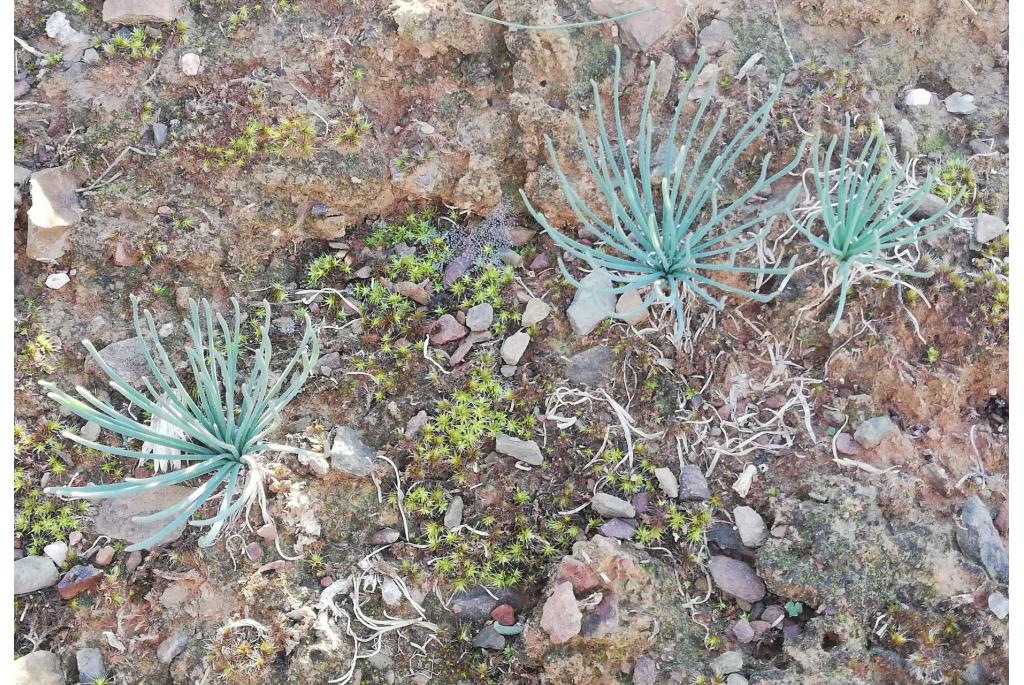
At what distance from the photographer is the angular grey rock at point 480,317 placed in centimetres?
207

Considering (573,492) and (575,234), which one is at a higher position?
(575,234)

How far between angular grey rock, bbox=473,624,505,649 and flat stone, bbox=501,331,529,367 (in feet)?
2.28

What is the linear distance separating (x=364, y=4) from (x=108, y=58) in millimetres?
765

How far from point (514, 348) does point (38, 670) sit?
1438mm

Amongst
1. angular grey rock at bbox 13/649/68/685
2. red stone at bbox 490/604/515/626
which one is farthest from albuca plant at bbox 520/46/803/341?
angular grey rock at bbox 13/649/68/685

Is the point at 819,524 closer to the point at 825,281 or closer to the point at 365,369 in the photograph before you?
the point at 825,281

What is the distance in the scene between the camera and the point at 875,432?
6.34 ft

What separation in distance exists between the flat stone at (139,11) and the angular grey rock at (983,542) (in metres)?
2.60

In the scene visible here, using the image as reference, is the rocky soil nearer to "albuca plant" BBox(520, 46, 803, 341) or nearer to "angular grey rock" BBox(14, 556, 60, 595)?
"angular grey rock" BBox(14, 556, 60, 595)

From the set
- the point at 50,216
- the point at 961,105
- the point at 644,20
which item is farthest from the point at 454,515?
the point at 961,105

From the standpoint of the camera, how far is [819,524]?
1.85 m

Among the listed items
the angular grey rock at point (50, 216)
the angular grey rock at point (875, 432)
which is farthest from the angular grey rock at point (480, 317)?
the angular grey rock at point (50, 216)

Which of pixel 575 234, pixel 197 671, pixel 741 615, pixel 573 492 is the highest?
pixel 575 234

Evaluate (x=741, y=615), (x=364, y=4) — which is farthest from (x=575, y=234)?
(x=741, y=615)
